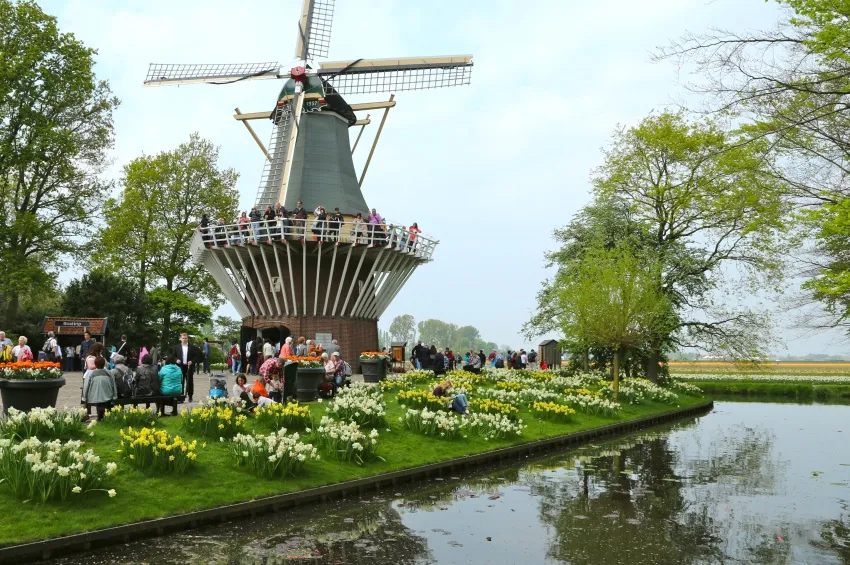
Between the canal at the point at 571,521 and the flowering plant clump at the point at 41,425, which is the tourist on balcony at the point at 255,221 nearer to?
the canal at the point at 571,521

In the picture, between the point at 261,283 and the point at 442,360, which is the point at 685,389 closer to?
the point at 442,360

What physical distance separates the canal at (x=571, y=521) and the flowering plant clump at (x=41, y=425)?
3.04m

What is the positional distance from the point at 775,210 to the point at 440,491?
9804 millimetres

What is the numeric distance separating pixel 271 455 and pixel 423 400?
25.1 feet

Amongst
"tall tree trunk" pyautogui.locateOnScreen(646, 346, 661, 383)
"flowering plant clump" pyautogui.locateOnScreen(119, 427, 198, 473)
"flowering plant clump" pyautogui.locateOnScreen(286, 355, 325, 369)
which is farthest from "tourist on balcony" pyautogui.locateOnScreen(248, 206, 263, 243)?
"tall tree trunk" pyautogui.locateOnScreen(646, 346, 661, 383)

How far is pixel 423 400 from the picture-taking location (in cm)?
1870

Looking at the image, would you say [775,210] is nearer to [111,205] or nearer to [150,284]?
[111,205]

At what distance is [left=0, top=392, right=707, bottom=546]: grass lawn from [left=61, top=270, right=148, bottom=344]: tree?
28.0 m

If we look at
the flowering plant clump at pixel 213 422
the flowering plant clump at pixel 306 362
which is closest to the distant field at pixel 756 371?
the flowering plant clump at pixel 306 362

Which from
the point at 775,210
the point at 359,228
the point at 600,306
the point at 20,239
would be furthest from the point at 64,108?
the point at 775,210

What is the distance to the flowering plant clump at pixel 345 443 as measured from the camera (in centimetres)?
1306

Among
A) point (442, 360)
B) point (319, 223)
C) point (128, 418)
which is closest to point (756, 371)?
point (442, 360)

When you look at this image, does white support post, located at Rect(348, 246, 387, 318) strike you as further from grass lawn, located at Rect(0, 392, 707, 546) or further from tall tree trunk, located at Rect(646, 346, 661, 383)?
grass lawn, located at Rect(0, 392, 707, 546)

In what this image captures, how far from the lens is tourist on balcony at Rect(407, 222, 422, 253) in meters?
33.2
